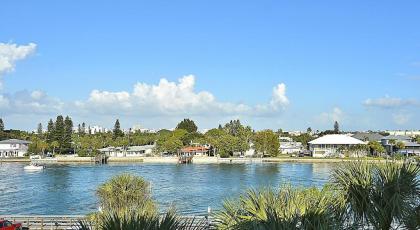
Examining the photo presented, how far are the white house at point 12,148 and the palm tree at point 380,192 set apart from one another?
513ft

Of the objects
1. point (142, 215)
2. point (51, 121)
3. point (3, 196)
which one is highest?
point (51, 121)

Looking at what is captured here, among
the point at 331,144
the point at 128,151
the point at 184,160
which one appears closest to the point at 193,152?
the point at 184,160

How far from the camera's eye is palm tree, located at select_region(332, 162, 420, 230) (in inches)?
535

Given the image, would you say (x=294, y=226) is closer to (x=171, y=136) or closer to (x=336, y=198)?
(x=336, y=198)

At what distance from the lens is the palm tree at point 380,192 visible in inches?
535

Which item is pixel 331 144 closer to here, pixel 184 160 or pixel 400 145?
pixel 400 145

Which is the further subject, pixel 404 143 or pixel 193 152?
pixel 193 152

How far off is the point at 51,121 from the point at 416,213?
164078 millimetres

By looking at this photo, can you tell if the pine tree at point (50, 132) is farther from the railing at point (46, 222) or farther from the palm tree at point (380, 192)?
the palm tree at point (380, 192)

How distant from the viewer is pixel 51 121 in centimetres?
16738

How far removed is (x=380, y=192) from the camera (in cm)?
1390

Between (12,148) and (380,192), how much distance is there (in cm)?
15937

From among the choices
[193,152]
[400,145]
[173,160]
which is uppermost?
[400,145]

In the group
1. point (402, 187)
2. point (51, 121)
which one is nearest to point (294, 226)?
point (402, 187)
